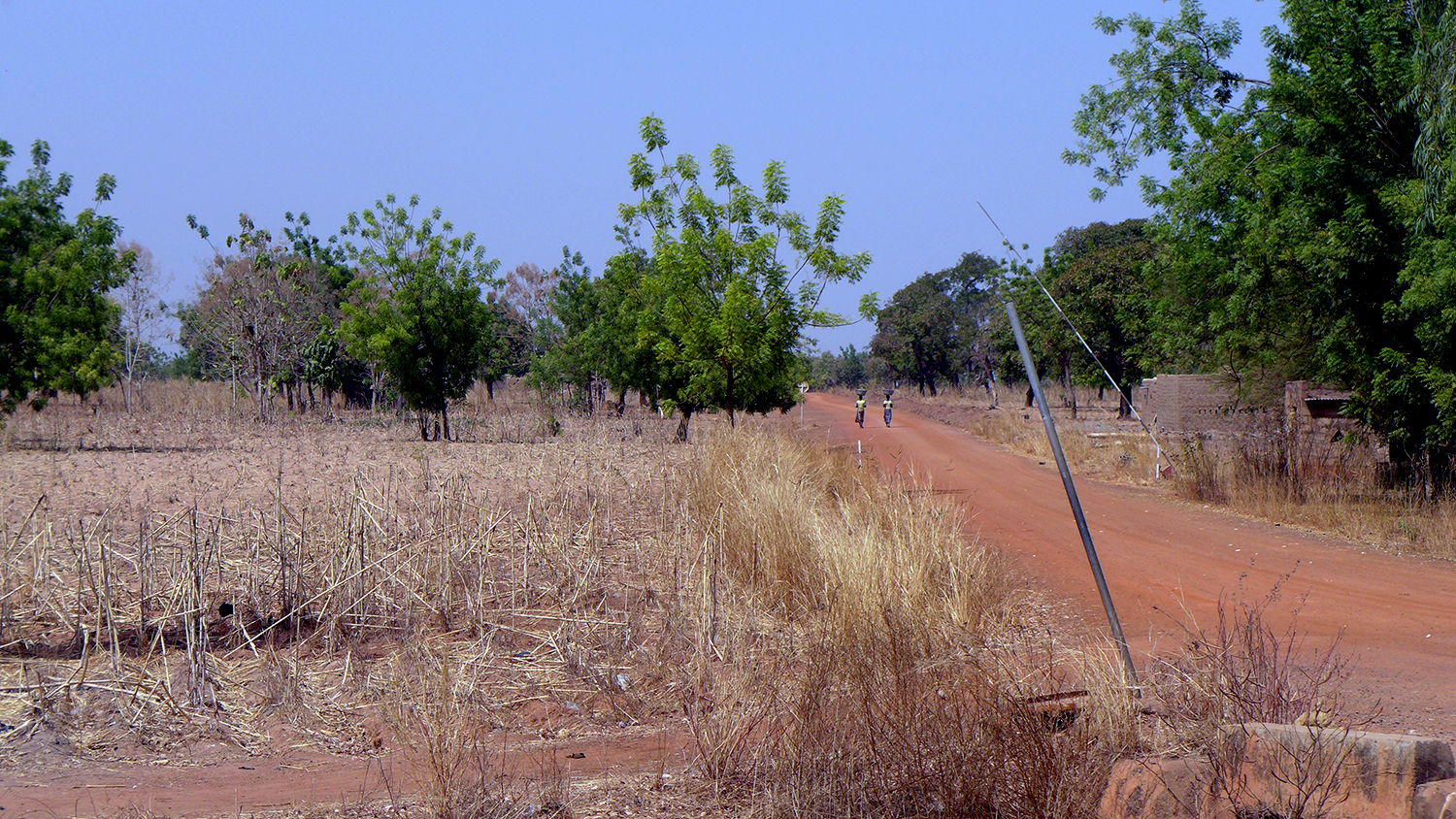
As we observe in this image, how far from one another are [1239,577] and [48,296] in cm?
2204

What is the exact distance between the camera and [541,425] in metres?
24.1

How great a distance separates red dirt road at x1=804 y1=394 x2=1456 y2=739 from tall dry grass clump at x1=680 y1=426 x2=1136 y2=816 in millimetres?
1349

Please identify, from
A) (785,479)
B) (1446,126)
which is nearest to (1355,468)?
(1446,126)

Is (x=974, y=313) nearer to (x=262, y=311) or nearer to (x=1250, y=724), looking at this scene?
(x=262, y=311)

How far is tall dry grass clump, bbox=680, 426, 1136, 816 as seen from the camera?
14.0ft

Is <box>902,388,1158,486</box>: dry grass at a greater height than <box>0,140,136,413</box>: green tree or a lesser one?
lesser

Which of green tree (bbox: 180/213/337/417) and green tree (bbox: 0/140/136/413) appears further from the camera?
green tree (bbox: 180/213/337/417)

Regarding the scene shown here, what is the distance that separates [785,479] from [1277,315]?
7.99 m

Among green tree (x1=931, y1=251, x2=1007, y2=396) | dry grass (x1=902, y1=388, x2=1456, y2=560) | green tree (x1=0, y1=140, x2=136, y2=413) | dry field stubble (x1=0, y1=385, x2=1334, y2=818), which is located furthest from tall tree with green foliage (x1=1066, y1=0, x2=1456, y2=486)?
green tree (x1=931, y1=251, x2=1007, y2=396)

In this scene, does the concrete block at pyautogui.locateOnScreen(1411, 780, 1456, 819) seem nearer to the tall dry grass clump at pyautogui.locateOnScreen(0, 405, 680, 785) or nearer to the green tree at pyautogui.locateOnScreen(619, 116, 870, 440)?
the tall dry grass clump at pyautogui.locateOnScreen(0, 405, 680, 785)

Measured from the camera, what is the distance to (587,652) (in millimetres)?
6488

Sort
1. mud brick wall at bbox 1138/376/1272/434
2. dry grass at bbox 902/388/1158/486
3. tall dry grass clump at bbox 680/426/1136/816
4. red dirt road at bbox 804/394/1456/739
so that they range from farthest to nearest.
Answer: mud brick wall at bbox 1138/376/1272/434, dry grass at bbox 902/388/1158/486, red dirt road at bbox 804/394/1456/739, tall dry grass clump at bbox 680/426/1136/816

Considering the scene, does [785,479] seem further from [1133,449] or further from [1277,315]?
[1133,449]

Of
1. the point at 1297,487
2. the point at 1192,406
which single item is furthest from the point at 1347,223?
the point at 1192,406
